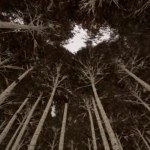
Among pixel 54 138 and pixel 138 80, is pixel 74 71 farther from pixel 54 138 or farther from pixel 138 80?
pixel 54 138

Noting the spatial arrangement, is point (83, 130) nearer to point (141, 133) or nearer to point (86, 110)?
point (86, 110)

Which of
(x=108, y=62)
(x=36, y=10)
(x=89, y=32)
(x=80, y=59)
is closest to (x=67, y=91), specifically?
(x=80, y=59)

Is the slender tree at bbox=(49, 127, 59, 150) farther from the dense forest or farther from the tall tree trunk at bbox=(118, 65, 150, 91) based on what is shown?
the tall tree trunk at bbox=(118, 65, 150, 91)

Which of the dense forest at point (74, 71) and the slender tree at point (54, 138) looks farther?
Answer: the slender tree at point (54, 138)

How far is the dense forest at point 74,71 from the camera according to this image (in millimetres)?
10062

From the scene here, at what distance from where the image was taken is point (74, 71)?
44.5 feet

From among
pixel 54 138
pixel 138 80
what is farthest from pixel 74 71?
pixel 54 138

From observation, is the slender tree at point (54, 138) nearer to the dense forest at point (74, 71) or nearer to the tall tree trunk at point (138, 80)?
the dense forest at point (74, 71)

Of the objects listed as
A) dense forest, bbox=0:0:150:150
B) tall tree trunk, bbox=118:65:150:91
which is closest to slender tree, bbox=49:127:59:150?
dense forest, bbox=0:0:150:150

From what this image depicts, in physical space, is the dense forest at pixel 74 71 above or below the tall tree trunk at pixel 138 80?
above

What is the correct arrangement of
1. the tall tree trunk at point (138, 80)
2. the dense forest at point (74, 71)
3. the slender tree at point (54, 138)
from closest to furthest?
1. the tall tree trunk at point (138, 80)
2. the dense forest at point (74, 71)
3. the slender tree at point (54, 138)

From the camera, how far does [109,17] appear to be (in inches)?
396

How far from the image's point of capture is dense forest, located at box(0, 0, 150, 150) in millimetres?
10062

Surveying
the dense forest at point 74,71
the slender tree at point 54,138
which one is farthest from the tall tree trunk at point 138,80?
the slender tree at point 54,138
